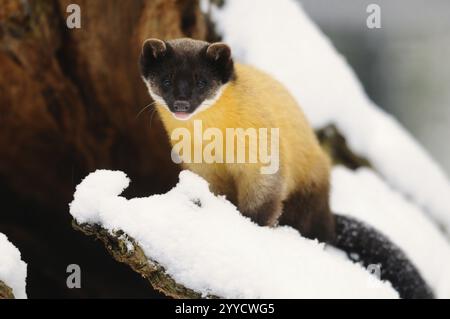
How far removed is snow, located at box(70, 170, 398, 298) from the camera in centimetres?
364

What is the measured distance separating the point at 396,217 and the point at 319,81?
154 centimetres

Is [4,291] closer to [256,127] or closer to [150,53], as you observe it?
[150,53]

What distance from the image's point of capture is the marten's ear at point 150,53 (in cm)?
455

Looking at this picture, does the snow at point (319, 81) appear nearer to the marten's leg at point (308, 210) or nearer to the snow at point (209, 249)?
the marten's leg at point (308, 210)

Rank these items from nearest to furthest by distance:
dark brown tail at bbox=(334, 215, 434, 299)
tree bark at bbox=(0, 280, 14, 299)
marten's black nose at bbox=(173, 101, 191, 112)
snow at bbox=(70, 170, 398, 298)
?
1. snow at bbox=(70, 170, 398, 298)
2. tree bark at bbox=(0, 280, 14, 299)
3. marten's black nose at bbox=(173, 101, 191, 112)
4. dark brown tail at bbox=(334, 215, 434, 299)

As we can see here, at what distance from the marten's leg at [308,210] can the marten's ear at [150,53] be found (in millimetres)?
1590

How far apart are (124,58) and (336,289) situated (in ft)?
11.5

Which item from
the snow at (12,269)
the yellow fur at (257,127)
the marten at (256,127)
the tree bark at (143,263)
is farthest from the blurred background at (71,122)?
the tree bark at (143,263)

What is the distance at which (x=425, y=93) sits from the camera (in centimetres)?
1748

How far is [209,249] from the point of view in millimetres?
3734

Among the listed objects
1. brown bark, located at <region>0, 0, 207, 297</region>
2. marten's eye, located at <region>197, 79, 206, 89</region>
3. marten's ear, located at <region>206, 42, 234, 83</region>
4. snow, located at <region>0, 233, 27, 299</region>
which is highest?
brown bark, located at <region>0, 0, 207, 297</region>

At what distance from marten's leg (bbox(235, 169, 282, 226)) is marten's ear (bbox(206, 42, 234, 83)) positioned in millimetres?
681

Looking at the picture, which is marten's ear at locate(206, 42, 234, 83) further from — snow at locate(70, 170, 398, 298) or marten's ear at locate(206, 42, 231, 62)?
snow at locate(70, 170, 398, 298)

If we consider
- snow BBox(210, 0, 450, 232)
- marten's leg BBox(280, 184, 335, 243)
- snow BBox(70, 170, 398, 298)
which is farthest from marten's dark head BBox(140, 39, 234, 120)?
snow BBox(210, 0, 450, 232)
